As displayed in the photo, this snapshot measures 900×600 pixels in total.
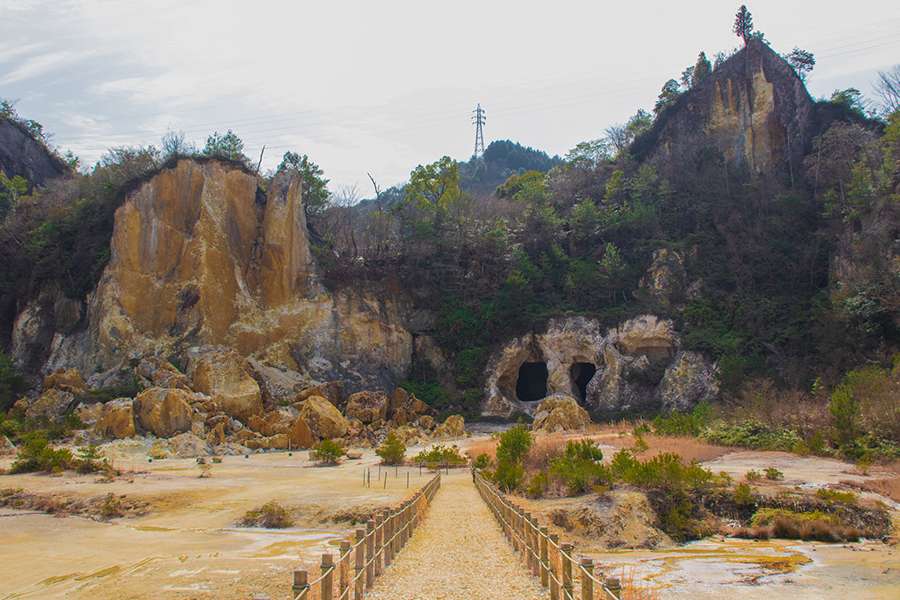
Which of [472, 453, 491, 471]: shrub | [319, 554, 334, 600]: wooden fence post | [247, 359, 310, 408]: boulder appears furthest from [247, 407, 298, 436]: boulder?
[319, 554, 334, 600]: wooden fence post

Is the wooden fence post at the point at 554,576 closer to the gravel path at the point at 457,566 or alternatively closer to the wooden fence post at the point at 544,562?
the wooden fence post at the point at 544,562

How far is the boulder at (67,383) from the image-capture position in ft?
122

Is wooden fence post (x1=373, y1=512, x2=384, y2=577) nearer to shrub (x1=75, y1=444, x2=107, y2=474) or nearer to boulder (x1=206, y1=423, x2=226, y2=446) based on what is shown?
shrub (x1=75, y1=444, x2=107, y2=474)

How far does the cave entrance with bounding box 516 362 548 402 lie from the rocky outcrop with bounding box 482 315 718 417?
4.56 m

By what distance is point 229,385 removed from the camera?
123 ft

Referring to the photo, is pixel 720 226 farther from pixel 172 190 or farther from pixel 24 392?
pixel 24 392

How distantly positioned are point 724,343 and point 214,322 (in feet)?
95.8

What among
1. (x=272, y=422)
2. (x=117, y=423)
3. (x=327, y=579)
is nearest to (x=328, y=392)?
(x=272, y=422)

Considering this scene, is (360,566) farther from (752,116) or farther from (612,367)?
(752,116)

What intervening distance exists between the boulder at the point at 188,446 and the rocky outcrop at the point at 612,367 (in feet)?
61.2

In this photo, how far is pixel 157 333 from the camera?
4206 cm

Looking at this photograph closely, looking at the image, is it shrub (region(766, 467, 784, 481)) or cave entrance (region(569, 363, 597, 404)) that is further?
cave entrance (region(569, 363, 597, 404))

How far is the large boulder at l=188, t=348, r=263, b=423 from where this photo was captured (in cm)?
3672

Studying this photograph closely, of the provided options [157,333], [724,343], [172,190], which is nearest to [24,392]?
[157,333]
